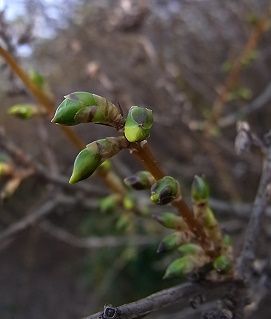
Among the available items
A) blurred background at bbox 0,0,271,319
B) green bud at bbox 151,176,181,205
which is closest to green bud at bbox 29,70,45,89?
blurred background at bbox 0,0,271,319

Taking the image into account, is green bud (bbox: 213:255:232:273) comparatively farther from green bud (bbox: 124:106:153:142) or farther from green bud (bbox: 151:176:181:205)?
green bud (bbox: 124:106:153:142)

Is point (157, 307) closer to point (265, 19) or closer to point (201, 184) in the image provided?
point (201, 184)

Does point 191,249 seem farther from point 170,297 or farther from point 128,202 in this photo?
point 128,202

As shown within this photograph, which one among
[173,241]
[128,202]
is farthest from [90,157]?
[128,202]

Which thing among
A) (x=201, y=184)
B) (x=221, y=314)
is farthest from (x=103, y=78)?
(x=221, y=314)

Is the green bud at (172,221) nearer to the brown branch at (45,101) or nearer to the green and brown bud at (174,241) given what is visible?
the green and brown bud at (174,241)

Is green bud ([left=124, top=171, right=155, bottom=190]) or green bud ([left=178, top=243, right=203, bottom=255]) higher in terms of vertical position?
Answer: green bud ([left=124, top=171, right=155, bottom=190])

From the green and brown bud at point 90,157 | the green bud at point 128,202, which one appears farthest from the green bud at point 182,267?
the green bud at point 128,202
